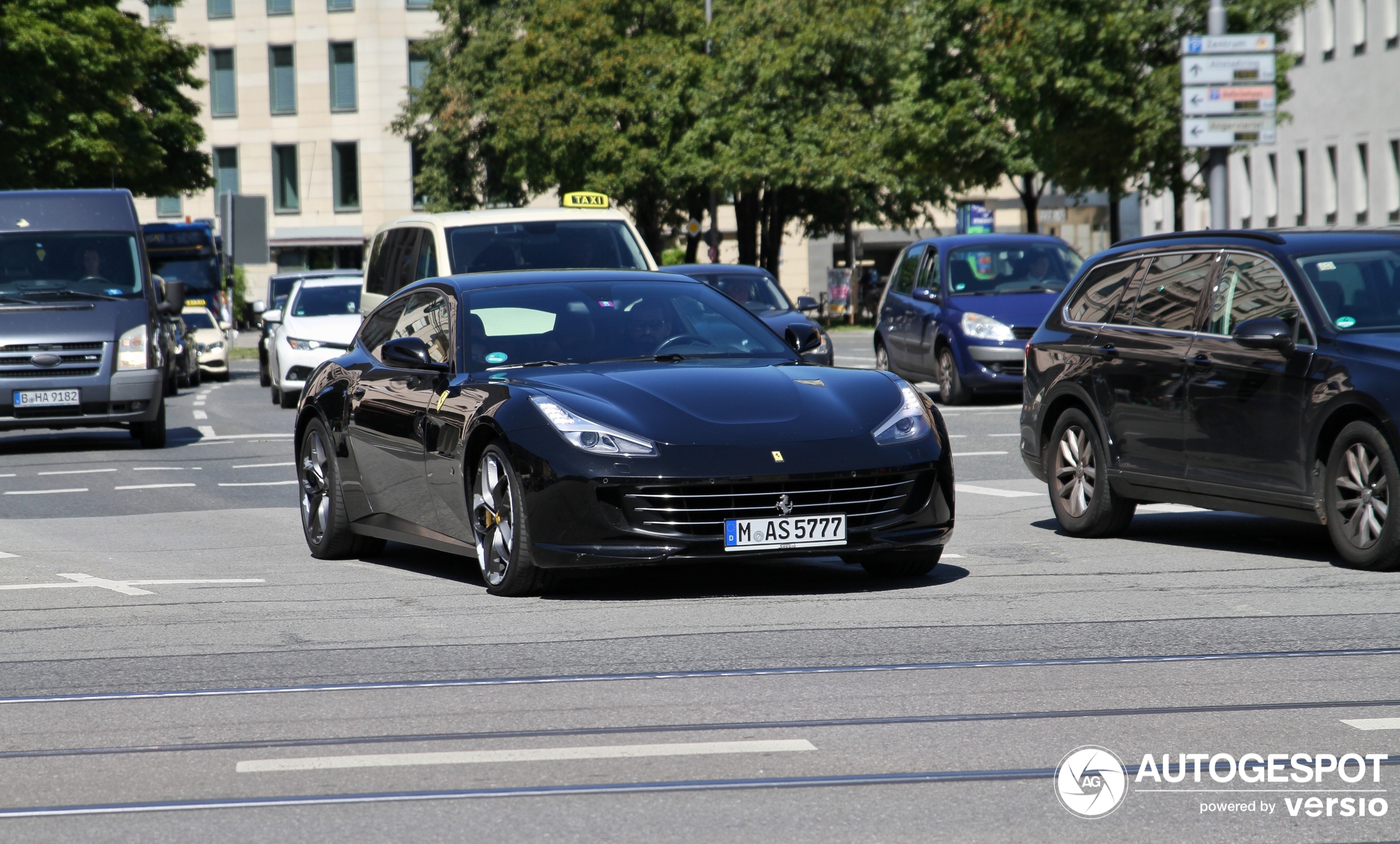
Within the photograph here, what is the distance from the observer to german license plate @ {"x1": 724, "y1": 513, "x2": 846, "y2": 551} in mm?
8211

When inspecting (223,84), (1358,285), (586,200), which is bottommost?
(1358,285)

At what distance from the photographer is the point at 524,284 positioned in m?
9.80

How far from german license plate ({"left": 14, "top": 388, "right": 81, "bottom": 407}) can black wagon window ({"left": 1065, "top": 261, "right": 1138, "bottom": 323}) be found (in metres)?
11.3

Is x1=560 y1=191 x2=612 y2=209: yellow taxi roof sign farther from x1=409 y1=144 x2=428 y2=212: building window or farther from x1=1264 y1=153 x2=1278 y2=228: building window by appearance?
x1=409 y1=144 x2=428 y2=212: building window

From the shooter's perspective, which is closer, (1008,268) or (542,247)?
(542,247)

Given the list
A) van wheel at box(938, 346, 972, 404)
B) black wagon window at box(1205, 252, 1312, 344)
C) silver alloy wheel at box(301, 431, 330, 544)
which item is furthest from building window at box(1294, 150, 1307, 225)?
silver alloy wheel at box(301, 431, 330, 544)

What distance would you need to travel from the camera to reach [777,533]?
8.23 meters

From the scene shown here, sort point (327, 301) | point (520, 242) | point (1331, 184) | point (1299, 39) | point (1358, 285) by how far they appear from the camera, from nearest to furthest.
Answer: point (1358, 285)
point (520, 242)
point (327, 301)
point (1331, 184)
point (1299, 39)

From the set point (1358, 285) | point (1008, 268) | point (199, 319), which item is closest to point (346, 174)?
point (199, 319)

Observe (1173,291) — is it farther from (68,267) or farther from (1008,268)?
(68,267)

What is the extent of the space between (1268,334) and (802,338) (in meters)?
2.29

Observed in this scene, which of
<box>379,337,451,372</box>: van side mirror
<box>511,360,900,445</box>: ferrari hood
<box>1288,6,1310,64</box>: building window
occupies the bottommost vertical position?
<box>511,360,900,445</box>: ferrari hood

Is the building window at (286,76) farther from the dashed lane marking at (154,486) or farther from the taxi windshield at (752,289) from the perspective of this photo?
the dashed lane marking at (154,486)

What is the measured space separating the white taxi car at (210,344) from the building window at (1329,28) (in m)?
28.6
